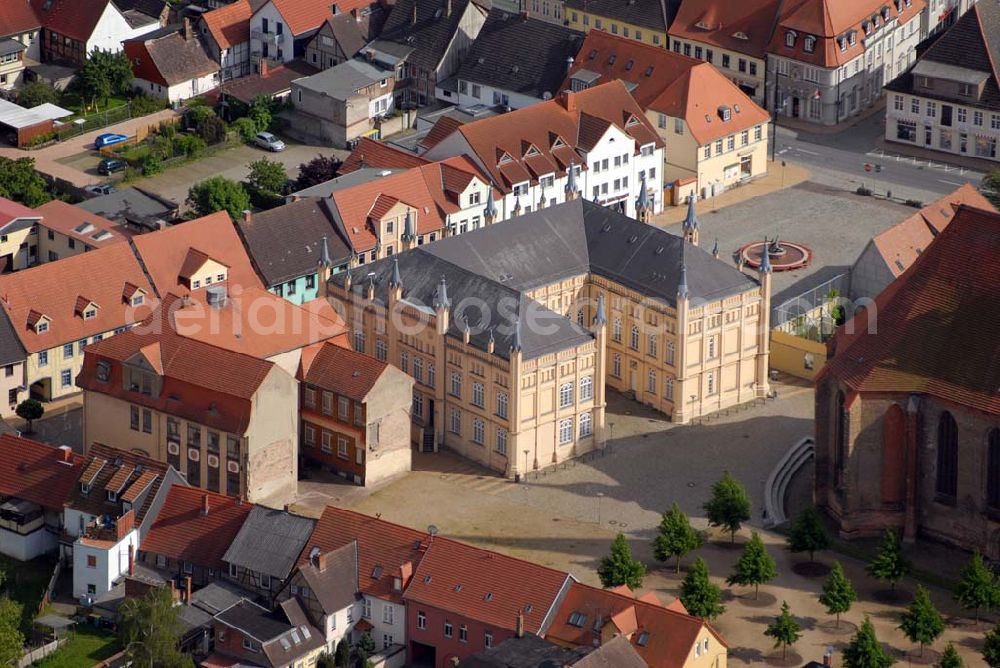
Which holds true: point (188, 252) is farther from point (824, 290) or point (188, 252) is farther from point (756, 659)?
point (756, 659)

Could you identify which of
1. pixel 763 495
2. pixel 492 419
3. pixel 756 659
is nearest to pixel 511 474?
pixel 492 419

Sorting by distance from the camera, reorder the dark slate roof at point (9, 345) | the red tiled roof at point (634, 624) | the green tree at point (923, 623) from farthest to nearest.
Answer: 1. the dark slate roof at point (9, 345)
2. the green tree at point (923, 623)
3. the red tiled roof at point (634, 624)

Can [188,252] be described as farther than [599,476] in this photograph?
Yes

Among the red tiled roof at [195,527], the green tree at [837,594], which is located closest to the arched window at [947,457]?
the green tree at [837,594]

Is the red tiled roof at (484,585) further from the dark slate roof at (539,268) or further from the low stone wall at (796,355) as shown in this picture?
the low stone wall at (796,355)

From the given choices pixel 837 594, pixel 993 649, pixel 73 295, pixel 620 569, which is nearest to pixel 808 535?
pixel 837 594

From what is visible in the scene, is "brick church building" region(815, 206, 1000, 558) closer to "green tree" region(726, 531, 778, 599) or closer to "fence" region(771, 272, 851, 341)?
"green tree" region(726, 531, 778, 599)
